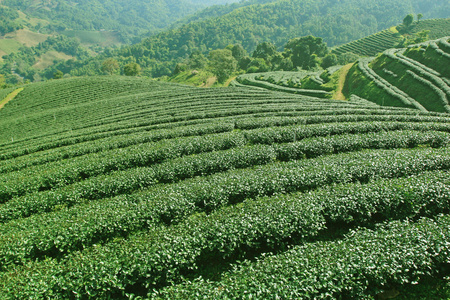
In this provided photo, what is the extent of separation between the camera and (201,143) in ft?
72.2

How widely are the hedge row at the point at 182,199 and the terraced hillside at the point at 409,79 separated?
32.8 metres

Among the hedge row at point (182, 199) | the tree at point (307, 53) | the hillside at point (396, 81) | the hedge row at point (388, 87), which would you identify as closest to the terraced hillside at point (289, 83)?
the hillside at point (396, 81)

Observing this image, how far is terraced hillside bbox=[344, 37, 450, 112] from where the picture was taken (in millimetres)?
42469

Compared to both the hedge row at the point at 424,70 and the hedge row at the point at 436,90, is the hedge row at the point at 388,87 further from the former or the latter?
the hedge row at the point at 424,70

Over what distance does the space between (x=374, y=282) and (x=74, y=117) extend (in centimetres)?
5675

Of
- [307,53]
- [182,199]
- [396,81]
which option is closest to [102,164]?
[182,199]

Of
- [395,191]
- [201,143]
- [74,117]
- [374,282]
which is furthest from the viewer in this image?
[74,117]

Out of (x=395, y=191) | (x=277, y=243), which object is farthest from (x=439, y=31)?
(x=277, y=243)

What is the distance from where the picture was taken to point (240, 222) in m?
10.8

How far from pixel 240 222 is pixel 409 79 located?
189 ft

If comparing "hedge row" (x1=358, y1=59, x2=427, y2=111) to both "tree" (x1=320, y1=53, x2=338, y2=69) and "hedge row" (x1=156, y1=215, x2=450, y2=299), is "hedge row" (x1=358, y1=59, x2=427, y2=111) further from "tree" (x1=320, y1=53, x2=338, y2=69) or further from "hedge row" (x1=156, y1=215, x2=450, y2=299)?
"hedge row" (x1=156, y1=215, x2=450, y2=299)

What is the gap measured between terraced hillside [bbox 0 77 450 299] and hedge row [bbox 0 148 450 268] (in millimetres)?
72

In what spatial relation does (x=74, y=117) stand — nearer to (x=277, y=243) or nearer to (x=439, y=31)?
(x=277, y=243)

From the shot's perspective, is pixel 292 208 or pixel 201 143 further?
pixel 201 143
